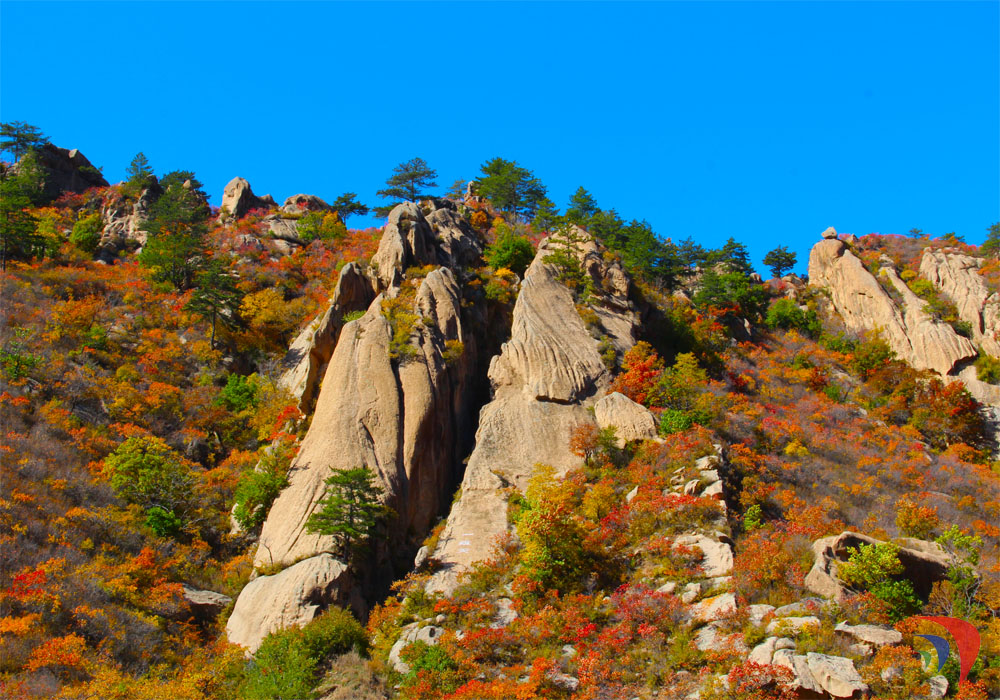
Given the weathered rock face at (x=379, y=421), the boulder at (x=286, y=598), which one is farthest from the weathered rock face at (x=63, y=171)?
the boulder at (x=286, y=598)

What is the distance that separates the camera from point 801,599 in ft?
67.2

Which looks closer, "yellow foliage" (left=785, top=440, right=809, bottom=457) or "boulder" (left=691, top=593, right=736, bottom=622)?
"boulder" (left=691, top=593, right=736, bottom=622)

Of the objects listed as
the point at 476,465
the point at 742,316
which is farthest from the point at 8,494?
the point at 742,316

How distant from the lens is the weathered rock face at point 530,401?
28.2 metres

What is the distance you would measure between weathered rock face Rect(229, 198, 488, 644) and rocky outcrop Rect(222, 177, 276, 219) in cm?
2848

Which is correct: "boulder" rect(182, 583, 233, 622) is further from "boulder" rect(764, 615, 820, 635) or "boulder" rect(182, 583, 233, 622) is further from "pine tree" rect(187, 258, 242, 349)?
"boulder" rect(764, 615, 820, 635)

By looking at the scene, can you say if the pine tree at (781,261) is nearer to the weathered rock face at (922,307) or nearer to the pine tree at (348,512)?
the weathered rock face at (922,307)

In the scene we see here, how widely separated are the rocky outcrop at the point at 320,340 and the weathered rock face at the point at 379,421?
76 mm

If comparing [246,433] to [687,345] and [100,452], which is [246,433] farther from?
[687,345]

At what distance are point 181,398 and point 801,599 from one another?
30.2 meters

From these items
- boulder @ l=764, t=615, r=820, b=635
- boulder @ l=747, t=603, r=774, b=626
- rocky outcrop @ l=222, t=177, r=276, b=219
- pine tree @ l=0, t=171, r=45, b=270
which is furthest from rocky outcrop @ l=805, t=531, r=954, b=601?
rocky outcrop @ l=222, t=177, r=276, b=219

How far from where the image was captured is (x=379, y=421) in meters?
30.9

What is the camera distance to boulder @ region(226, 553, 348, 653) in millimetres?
23875

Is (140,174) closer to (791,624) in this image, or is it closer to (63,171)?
(63,171)
